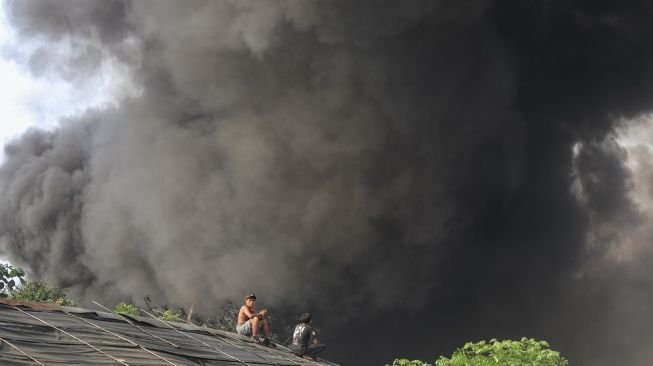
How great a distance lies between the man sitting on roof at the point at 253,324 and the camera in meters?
12.9

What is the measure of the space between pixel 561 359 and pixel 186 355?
38.5 feet

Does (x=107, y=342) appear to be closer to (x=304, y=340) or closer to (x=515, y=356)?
(x=304, y=340)

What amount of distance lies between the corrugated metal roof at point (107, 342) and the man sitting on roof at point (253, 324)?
1.74 feet

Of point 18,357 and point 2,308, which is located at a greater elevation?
point 2,308

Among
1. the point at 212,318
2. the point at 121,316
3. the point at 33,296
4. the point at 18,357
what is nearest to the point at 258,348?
the point at 121,316

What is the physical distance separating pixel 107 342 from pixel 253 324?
4316mm

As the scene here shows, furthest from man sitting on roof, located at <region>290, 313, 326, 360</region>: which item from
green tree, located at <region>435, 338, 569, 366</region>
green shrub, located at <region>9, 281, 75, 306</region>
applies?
green shrub, located at <region>9, 281, 75, 306</region>

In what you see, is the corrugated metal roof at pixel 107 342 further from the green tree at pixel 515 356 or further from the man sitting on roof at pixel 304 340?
the green tree at pixel 515 356

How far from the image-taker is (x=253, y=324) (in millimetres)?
12977

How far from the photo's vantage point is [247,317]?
1367cm

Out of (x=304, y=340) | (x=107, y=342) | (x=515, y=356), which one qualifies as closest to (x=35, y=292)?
(x=515, y=356)

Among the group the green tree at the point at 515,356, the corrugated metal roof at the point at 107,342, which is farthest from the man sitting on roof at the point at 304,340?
the green tree at the point at 515,356

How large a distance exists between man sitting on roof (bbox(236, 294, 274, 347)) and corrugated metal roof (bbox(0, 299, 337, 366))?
529 millimetres

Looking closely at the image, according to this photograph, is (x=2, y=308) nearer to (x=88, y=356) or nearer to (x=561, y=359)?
(x=88, y=356)
